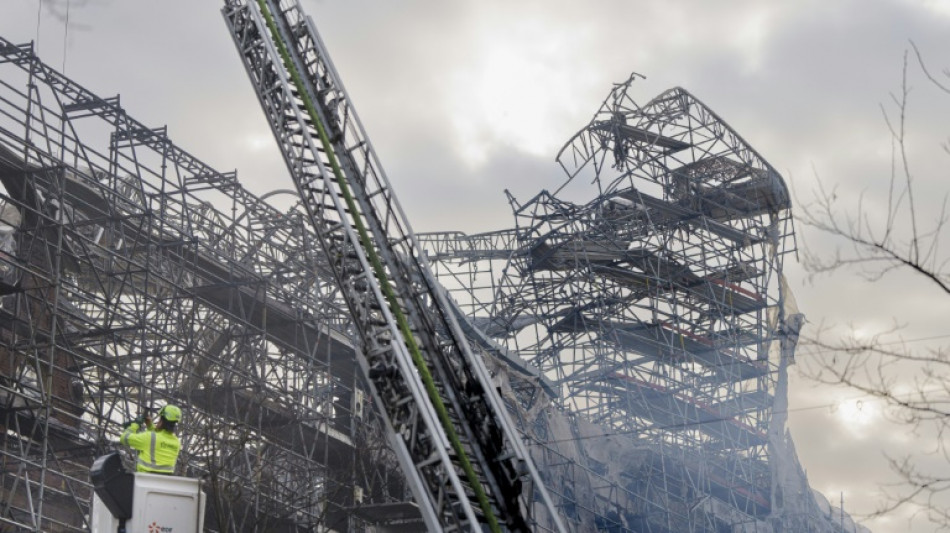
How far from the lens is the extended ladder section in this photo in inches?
564

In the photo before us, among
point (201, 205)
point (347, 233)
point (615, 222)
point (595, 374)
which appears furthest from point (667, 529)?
point (347, 233)

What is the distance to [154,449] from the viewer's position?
12445 millimetres

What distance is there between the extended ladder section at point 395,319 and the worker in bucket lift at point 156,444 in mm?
2777

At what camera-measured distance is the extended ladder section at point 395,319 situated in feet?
47.0

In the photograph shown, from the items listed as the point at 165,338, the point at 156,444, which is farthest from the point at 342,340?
the point at 156,444

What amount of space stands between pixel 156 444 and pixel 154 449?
0.17 ft

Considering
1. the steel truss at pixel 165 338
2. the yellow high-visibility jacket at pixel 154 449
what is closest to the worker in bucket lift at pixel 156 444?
the yellow high-visibility jacket at pixel 154 449

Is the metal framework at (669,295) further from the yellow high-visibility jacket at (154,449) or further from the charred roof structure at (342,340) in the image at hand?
the yellow high-visibility jacket at (154,449)

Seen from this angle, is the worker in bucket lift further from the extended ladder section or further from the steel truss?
the steel truss

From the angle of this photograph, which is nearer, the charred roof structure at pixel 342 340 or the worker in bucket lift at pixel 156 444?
the worker in bucket lift at pixel 156 444

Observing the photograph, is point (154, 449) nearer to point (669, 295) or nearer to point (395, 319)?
point (395, 319)

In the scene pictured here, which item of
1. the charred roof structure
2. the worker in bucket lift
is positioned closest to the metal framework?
the charred roof structure

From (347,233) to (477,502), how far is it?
3873 millimetres

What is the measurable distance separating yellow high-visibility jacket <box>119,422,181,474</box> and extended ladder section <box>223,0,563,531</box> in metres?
2.81
